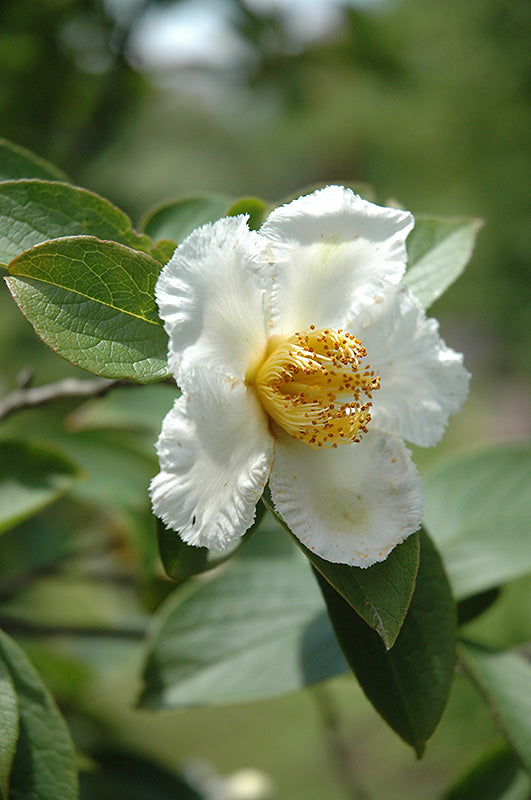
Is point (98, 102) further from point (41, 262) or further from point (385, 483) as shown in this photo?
point (385, 483)

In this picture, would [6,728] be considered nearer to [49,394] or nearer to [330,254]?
[49,394]

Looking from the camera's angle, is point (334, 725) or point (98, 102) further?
point (98, 102)

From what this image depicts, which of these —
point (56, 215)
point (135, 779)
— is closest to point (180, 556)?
point (56, 215)

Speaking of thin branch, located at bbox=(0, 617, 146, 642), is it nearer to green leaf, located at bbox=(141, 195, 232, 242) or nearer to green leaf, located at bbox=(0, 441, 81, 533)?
green leaf, located at bbox=(0, 441, 81, 533)

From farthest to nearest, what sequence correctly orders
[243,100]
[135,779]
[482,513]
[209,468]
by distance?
[243,100] → [135,779] → [482,513] → [209,468]

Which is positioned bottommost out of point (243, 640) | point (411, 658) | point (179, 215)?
point (243, 640)

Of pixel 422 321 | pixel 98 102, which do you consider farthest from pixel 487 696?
pixel 98 102
